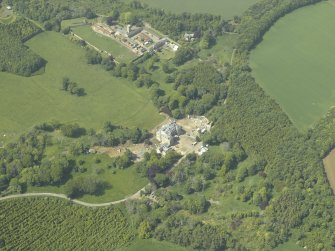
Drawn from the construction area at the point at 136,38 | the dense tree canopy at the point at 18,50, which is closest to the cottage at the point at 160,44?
the construction area at the point at 136,38

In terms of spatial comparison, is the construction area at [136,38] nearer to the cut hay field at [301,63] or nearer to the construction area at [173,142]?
the cut hay field at [301,63]

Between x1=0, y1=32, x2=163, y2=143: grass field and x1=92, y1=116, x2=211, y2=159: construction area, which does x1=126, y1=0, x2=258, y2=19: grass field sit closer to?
x1=0, y1=32, x2=163, y2=143: grass field

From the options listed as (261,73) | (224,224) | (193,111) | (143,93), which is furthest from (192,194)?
(261,73)

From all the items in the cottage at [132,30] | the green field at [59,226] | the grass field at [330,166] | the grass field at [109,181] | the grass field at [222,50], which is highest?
the grass field at [222,50]

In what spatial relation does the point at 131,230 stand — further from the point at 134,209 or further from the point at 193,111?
the point at 193,111

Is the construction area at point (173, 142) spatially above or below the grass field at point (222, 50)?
below

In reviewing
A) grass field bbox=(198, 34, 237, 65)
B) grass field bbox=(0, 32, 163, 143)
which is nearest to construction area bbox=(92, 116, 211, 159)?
grass field bbox=(0, 32, 163, 143)
